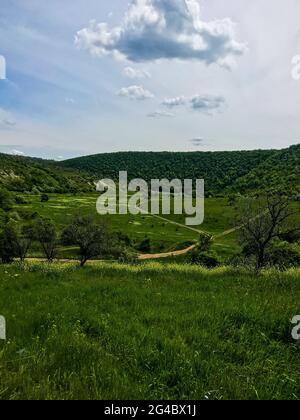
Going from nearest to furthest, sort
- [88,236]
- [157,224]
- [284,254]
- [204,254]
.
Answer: [284,254] → [88,236] → [204,254] → [157,224]

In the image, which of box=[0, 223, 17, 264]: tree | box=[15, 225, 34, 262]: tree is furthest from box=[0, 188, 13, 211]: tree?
box=[0, 223, 17, 264]: tree

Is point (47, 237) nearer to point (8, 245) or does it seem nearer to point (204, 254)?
point (8, 245)

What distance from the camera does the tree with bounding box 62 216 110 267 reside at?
76.1 meters

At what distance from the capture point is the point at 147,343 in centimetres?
687

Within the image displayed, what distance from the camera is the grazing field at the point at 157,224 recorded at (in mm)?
108562

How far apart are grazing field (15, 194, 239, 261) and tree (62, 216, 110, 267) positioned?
1381cm

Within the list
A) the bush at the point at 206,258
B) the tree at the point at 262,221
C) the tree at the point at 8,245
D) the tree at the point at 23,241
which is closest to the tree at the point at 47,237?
the tree at the point at 23,241

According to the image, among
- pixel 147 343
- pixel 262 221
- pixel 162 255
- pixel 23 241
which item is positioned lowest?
pixel 162 255

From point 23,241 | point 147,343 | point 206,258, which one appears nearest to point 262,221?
point 147,343

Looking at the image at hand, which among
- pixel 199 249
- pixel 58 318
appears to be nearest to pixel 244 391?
pixel 58 318

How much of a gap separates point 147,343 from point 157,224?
135312 mm

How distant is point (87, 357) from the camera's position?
239 inches

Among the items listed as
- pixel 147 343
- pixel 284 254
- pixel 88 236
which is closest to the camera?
pixel 147 343
